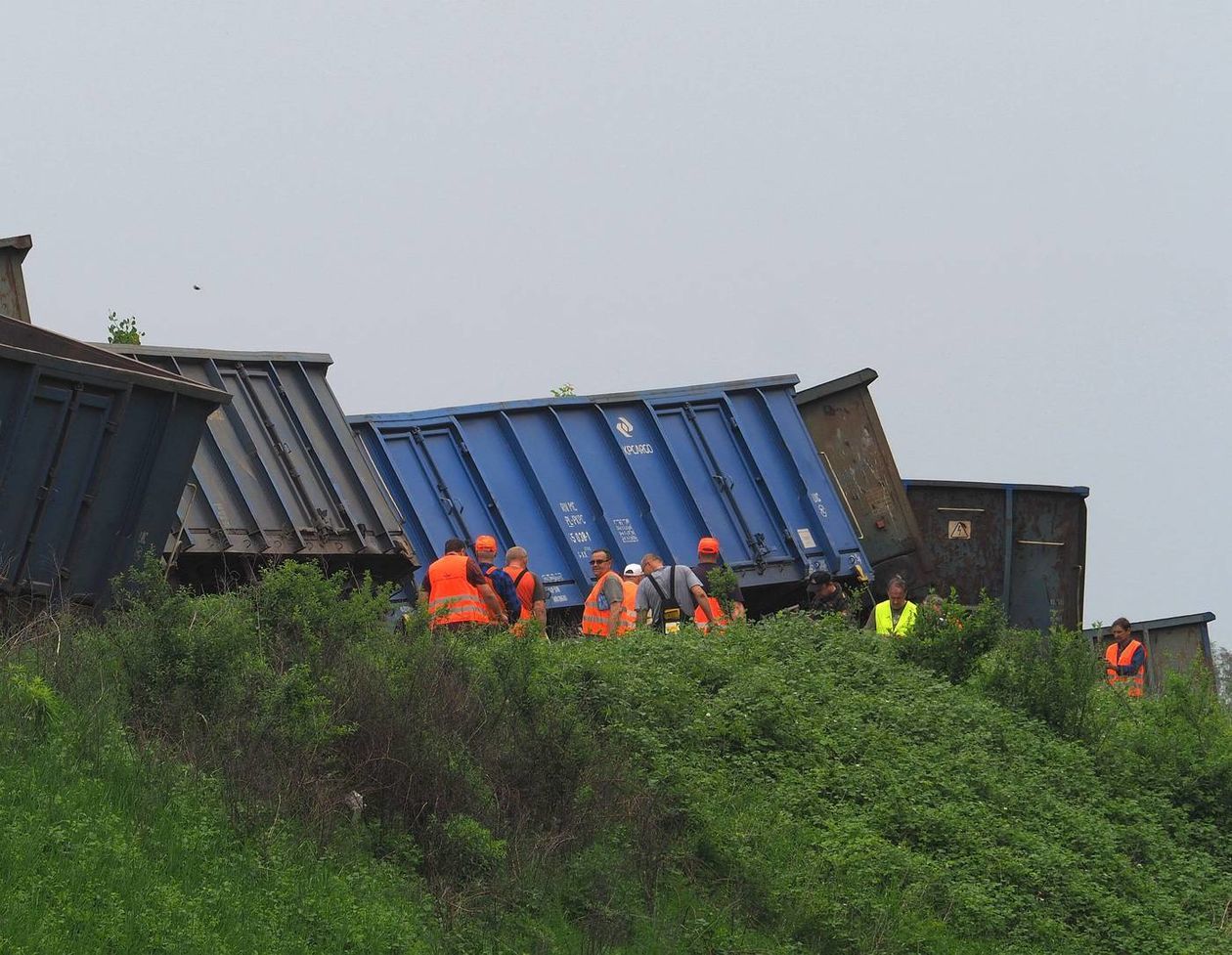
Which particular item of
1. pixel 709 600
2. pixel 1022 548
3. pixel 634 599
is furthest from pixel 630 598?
pixel 1022 548

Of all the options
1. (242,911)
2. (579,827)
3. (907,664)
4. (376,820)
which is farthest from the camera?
(907,664)

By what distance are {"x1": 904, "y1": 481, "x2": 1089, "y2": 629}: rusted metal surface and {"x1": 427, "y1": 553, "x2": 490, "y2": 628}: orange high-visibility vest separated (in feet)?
24.8

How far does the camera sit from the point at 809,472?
64.9 ft

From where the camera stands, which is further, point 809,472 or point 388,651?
point 809,472

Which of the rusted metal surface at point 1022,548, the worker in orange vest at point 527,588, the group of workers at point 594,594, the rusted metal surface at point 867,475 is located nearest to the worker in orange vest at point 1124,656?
the rusted metal surface at point 1022,548

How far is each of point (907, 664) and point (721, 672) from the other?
2090 mm

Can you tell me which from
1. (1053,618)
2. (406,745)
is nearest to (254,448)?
(406,745)

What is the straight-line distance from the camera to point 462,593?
14102 mm

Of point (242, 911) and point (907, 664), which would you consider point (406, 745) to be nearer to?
point (242, 911)

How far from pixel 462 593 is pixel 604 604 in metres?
2.19

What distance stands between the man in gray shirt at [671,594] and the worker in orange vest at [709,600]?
0.09 m

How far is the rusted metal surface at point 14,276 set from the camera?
1546 centimetres

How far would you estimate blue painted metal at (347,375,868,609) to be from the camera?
688 inches

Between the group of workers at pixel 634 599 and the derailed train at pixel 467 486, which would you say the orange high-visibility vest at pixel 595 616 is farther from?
the derailed train at pixel 467 486
